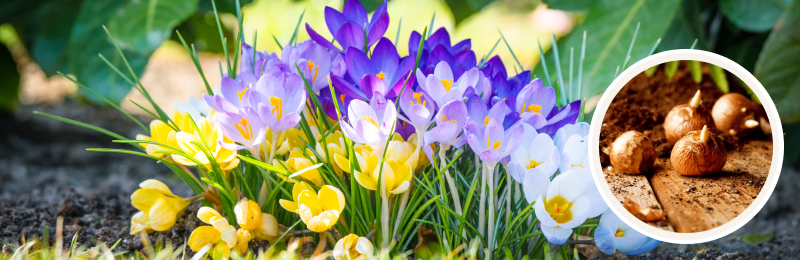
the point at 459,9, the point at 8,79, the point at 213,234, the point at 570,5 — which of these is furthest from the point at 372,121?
the point at 8,79

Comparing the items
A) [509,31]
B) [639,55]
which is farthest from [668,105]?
[509,31]

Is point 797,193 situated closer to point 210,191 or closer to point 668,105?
point 668,105

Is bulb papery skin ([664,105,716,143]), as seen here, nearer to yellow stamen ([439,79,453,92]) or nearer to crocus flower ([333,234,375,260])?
yellow stamen ([439,79,453,92])

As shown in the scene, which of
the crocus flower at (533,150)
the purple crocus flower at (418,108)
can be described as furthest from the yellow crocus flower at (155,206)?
the crocus flower at (533,150)

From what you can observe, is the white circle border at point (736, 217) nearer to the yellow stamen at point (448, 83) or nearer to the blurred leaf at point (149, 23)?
the yellow stamen at point (448, 83)

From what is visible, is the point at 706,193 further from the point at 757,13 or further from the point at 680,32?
the point at 680,32
